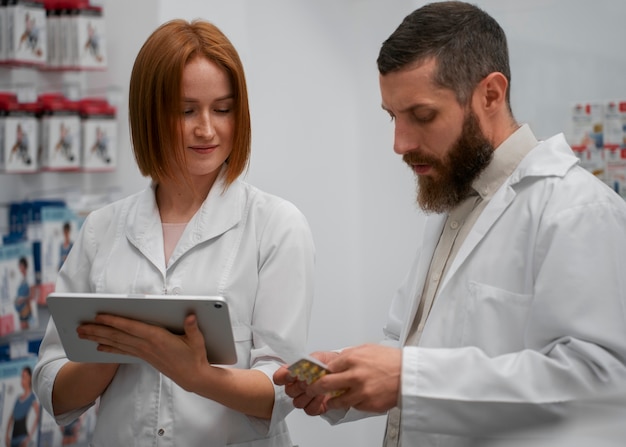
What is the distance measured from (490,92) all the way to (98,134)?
8.81ft

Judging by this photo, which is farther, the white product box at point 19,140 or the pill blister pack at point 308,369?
the white product box at point 19,140

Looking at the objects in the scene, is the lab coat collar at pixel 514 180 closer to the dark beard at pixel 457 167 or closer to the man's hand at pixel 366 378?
the dark beard at pixel 457 167

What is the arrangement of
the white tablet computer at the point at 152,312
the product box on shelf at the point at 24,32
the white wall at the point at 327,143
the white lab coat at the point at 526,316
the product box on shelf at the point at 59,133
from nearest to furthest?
the white lab coat at the point at 526,316 → the white tablet computer at the point at 152,312 → the product box on shelf at the point at 24,32 → the product box on shelf at the point at 59,133 → the white wall at the point at 327,143

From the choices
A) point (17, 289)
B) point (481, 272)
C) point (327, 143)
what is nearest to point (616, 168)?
point (327, 143)

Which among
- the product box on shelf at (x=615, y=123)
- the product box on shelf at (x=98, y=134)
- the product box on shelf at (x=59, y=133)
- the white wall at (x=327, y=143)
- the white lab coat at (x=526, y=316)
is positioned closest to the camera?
the white lab coat at (x=526, y=316)

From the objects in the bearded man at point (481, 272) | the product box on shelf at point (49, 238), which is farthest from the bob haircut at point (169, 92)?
the product box on shelf at point (49, 238)

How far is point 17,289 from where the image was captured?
12.0ft

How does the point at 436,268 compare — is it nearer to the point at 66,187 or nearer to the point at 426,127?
the point at 426,127

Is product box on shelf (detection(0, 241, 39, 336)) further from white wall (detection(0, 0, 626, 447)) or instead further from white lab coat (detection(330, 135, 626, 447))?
white lab coat (detection(330, 135, 626, 447))

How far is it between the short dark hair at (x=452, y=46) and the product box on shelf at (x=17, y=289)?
88.3 inches

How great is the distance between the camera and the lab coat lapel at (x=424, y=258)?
2.05m

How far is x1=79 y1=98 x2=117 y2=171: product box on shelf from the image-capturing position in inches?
163

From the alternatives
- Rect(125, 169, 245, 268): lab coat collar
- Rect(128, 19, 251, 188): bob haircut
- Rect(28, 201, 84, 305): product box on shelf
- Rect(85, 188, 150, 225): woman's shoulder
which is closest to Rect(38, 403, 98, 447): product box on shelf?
Rect(28, 201, 84, 305): product box on shelf

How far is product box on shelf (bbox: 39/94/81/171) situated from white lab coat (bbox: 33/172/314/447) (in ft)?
6.21
